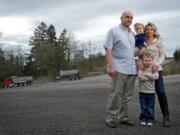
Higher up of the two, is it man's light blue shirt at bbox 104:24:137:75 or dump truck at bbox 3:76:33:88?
man's light blue shirt at bbox 104:24:137:75

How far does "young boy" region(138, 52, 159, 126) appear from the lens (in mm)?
7508

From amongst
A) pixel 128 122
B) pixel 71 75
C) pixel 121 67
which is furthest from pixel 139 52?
pixel 71 75

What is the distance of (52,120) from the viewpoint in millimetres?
8516

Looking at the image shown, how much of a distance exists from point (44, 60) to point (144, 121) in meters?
70.1

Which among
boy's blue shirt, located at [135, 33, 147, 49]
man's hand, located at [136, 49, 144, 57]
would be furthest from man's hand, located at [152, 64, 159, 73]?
boy's blue shirt, located at [135, 33, 147, 49]


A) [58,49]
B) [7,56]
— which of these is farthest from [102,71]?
[7,56]

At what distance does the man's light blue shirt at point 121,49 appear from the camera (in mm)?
7590

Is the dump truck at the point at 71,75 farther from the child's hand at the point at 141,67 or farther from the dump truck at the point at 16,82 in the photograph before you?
the child's hand at the point at 141,67

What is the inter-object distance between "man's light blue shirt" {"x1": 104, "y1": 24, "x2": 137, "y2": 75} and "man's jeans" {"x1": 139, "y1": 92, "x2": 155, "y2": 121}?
1.55 ft

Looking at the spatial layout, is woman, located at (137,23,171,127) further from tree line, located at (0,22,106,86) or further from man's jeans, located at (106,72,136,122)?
tree line, located at (0,22,106,86)

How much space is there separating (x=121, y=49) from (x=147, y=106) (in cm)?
113

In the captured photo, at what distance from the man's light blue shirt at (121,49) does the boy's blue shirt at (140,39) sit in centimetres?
14

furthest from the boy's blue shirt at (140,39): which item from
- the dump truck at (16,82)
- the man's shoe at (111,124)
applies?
the dump truck at (16,82)

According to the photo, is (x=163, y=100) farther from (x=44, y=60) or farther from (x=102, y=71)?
(x=44, y=60)
